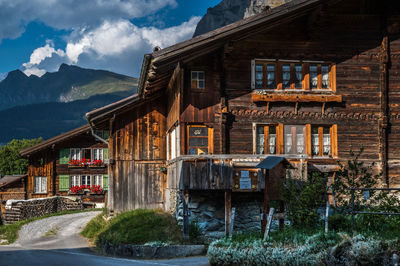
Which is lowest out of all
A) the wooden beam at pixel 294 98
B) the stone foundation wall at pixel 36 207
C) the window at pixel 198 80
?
the stone foundation wall at pixel 36 207

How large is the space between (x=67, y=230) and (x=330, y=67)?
15.4m

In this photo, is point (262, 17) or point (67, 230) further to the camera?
point (67, 230)

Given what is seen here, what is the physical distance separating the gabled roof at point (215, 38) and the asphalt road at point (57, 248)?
23.4ft

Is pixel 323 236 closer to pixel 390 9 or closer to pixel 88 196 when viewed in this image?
pixel 390 9

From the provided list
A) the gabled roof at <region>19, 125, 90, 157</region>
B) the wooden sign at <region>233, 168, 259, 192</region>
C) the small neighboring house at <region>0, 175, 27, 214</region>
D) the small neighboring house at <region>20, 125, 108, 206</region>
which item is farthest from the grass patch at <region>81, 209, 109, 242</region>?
the small neighboring house at <region>0, 175, 27, 214</region>

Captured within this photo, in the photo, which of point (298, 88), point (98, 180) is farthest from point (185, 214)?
point (98, 180)

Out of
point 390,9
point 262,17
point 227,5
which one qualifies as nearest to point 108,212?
Result: point 262,17

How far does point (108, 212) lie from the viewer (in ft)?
79.5

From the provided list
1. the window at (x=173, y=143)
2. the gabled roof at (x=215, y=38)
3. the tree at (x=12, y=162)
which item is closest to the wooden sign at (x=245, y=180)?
the window at (x=173, y=143)

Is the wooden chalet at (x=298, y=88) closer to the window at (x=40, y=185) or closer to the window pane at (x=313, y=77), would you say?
the window pane at (x=313, y=77)

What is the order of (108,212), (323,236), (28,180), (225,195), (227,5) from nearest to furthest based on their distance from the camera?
(323,236), (225,195), (108,212), (28,180), (227,5)

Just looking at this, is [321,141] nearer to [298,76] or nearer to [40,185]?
[298,76]

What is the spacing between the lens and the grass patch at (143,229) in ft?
56.4

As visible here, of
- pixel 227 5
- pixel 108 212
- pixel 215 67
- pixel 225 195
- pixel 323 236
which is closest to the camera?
pixel 323 236
